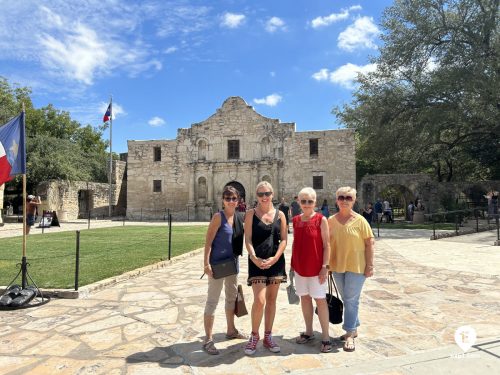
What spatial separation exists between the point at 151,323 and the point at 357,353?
7.91ft

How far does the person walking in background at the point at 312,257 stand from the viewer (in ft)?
11.8

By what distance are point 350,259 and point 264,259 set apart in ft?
2.88

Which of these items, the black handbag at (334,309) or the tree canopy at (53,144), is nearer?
the black handbag at (334,309)

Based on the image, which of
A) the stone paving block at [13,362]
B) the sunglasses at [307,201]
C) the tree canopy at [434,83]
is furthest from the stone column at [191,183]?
the sunglasses at [307,201]

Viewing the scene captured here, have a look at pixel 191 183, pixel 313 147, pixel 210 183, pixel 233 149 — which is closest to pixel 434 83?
pixel 313 147

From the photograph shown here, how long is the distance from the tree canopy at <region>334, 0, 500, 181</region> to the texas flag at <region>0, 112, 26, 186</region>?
62.9 ft

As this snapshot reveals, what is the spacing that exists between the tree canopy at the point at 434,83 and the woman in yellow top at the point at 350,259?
18.2 meters

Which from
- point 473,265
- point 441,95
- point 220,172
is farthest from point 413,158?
point 473,265

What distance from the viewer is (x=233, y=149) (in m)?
28.5

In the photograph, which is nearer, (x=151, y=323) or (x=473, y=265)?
(x=151, y=323)

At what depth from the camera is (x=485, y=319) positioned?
4430 millimetres

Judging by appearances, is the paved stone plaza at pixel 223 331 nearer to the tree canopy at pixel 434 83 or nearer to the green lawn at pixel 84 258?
the green lawn at pixel 84 258

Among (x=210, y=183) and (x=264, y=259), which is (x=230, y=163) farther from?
(x=264, y=259)

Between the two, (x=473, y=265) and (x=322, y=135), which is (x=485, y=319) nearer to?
(x=473, y=265)
